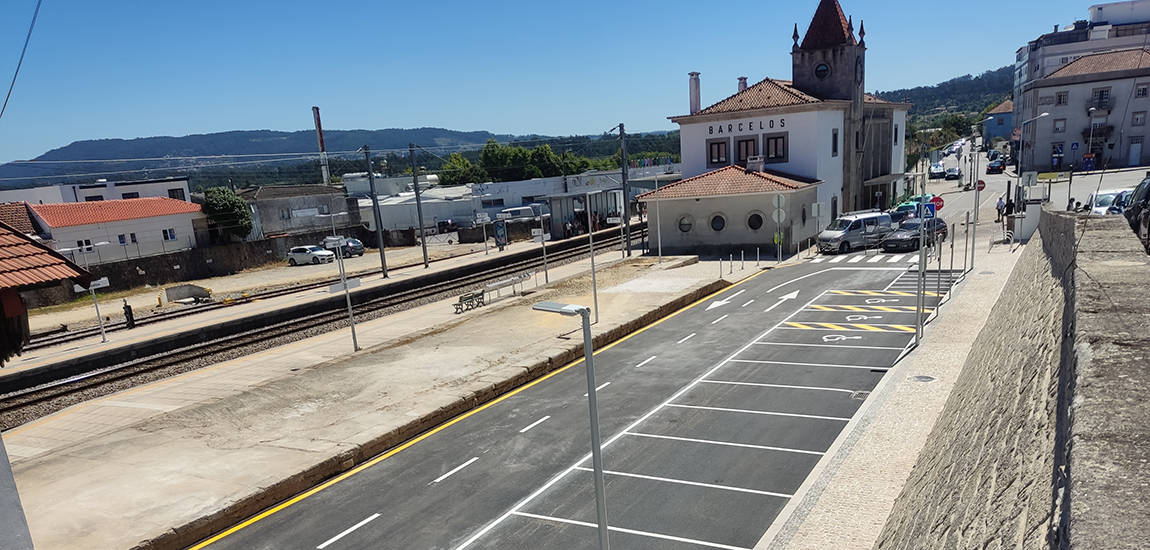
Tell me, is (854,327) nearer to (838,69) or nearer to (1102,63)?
(838,69)

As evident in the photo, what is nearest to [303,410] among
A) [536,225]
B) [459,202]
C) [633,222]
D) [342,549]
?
[342,549]

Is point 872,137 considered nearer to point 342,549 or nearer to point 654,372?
point 654,372

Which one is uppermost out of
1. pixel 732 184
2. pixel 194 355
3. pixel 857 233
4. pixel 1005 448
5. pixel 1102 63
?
pixel 1102 63

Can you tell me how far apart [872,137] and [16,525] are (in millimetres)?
52497

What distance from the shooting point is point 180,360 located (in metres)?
22.5

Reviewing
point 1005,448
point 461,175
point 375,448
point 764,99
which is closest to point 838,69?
point 764,99

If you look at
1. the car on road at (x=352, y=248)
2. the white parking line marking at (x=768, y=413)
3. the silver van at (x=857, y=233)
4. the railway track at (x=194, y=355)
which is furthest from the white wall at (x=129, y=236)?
the silver van at (x=857, y=233)

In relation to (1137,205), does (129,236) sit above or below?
below

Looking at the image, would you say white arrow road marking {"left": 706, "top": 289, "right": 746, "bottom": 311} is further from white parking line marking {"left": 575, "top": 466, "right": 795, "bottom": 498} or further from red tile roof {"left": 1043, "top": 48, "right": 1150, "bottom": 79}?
red tile roof {"left": 1043, "top": 48, "right": 1150, "bottom": 79}

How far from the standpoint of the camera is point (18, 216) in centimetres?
3959

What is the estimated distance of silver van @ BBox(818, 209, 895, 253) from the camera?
32.6m

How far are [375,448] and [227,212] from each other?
4548 centimetres

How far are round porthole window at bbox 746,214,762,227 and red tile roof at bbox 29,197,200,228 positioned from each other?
42.2m

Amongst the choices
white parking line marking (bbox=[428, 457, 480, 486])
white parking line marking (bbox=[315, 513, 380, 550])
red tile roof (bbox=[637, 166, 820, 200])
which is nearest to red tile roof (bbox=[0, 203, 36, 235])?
red tile roof (bbox=[637, 166, 820, 200])
